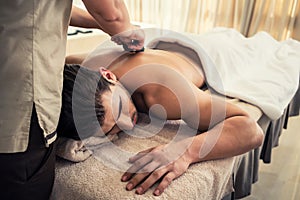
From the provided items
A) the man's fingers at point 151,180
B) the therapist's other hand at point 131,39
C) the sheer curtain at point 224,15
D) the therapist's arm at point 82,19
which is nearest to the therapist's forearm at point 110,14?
the therapist's other hand at point 131,39

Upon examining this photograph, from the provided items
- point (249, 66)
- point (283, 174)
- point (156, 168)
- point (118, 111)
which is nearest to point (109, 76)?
point (118, 111)

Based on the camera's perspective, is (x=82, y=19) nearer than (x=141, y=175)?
No

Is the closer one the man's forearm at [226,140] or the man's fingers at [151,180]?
the man's fingers at [151,180]

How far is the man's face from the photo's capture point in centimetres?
97

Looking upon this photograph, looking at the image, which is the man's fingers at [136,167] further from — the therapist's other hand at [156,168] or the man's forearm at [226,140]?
the man's forearm at [226,140]

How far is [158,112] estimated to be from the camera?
117cm

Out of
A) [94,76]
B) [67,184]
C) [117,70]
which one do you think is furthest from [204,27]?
[67,184]

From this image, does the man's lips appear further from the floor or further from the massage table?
the floor

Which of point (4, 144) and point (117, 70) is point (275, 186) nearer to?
point (117, 70)

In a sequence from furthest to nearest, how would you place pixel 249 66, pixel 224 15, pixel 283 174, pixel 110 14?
pixel 224 15
pixel 283 174
pixel 249 66
pixel 110 14

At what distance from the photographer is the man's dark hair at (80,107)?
911 mm

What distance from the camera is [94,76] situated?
1.00 meters

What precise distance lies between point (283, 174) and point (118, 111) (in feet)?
4.59

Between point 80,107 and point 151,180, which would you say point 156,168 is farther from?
point 80,107
